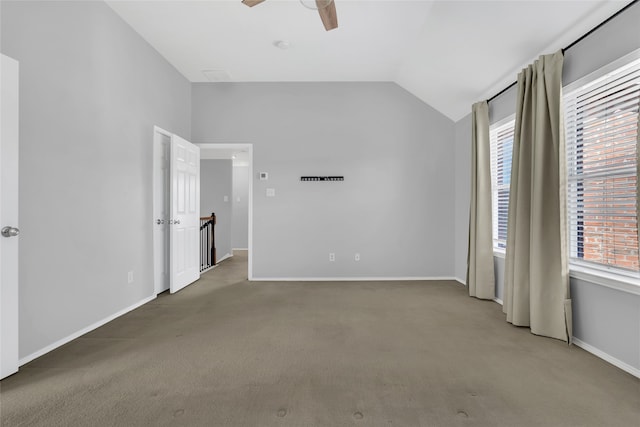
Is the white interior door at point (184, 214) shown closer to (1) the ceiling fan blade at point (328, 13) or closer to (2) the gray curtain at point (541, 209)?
(1) the ceiling fan blade at point (328, 13)

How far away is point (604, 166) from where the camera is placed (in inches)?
89.0

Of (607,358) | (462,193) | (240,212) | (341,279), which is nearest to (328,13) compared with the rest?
(462,193)

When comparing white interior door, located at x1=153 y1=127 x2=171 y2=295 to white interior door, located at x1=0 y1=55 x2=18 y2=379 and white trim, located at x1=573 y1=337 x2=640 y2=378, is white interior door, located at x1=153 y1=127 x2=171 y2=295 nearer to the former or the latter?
white interior door, located at x1=0 y1=55 x2=18 y2=379

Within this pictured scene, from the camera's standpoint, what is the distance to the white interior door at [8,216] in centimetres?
183

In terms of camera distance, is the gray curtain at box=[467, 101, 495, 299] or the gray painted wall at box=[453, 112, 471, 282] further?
the gray painted wall at box=[453, 112, 471, 282]

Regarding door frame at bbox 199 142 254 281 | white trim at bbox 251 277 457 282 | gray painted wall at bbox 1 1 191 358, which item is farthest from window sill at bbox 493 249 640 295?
gray painted wall at bbox 1 1 191 358

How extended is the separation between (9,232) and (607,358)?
13.9 ft

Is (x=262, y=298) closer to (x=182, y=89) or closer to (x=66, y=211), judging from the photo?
(x=66, y=211)

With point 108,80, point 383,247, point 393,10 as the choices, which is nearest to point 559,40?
point 393,10

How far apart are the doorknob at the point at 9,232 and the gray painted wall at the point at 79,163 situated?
25 cm

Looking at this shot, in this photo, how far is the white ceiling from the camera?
99.0 inches

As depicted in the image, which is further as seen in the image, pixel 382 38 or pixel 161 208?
pixel 161 208

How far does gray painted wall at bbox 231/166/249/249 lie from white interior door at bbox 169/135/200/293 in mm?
4142

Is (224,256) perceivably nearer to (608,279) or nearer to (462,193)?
(462,193)
